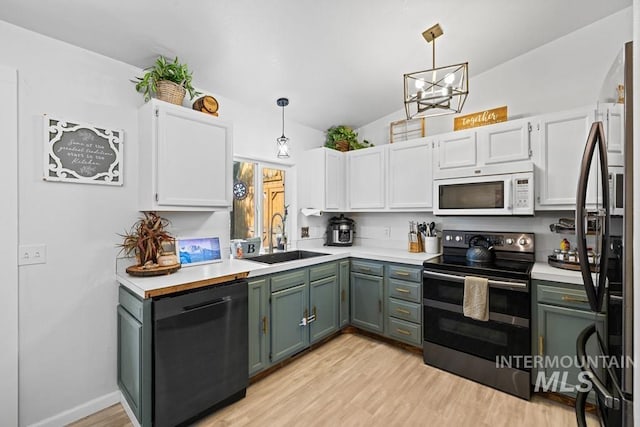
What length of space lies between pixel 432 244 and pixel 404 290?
0.66m

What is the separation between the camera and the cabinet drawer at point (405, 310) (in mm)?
2719

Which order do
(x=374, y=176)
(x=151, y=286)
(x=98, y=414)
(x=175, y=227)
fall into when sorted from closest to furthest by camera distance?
1. (x=151, y=286)
2. (x=98, y=414)
3. (x=175, y=227)
4. (x=374, y=176)

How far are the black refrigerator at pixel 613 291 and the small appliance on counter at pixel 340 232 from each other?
2.69 m

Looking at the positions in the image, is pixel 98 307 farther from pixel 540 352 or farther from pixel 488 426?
pixel 540 352

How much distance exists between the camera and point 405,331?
110 inches

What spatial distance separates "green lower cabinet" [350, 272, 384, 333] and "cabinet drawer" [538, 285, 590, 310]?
4.21ft

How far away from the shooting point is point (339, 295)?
10.1 ft

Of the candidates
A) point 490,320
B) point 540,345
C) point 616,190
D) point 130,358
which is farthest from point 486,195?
point 130,358

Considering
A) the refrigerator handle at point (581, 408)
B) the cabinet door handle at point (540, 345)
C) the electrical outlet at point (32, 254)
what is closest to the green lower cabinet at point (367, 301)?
the cabinet door handle at point (540, 345)

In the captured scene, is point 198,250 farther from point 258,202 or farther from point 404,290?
point 404,290

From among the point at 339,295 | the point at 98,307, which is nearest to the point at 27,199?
the point at 98,307

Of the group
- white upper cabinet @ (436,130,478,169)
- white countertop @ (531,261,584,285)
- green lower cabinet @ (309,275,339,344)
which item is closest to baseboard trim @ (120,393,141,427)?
green lower cabinet @ (309,275,339,344)

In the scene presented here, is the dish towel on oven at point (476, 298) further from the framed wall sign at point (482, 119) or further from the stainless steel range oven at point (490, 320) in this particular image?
the framed wall sign at point (482, 119)

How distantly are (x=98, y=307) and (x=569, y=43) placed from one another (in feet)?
14.1
